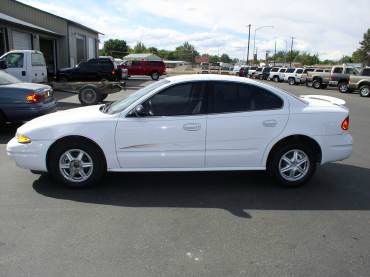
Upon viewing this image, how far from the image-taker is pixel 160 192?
17.2 feet

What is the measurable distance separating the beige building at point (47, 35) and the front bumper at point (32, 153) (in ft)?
59.8

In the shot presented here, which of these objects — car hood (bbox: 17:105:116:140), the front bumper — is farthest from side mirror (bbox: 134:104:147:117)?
the front bumper

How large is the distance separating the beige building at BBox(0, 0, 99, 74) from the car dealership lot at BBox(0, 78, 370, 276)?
1895cm

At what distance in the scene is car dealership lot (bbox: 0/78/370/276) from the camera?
133 inches

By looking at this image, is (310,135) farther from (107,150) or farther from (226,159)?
(107,150)

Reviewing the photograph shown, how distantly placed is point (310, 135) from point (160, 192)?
219 centimetres

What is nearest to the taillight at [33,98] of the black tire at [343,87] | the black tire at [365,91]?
the black tire at [365,91]

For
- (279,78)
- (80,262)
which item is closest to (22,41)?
(80,262)

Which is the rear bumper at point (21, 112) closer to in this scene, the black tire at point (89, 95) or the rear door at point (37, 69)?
the black tire at point (89, 95)

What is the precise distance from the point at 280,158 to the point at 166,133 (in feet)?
5.33

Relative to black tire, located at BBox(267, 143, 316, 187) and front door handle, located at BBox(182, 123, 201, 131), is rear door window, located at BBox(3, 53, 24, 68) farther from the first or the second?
black tire, located at BBox(267, 143, 316, 187)

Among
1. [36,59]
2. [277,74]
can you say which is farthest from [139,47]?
[36,59]

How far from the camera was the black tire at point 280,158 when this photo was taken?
17.6 feet

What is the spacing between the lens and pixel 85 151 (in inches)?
201
